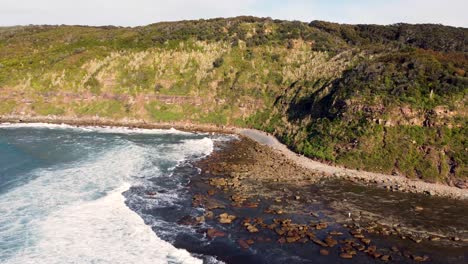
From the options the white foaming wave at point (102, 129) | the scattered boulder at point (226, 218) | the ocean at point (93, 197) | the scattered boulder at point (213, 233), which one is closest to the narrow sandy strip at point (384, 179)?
the ocean at point (93, 197)

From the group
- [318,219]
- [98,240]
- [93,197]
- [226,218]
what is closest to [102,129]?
[93,197]

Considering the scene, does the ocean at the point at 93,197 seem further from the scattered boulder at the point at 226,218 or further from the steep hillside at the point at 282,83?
the steep hillside at the point at 282,83

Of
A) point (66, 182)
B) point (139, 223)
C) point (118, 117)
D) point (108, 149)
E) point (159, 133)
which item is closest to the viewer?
point (139, 223)

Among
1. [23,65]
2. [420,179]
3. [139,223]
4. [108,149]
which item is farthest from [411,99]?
[23,65]

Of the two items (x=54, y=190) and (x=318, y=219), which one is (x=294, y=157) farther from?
(x=54, y=190)

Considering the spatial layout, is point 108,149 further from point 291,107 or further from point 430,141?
point 430,141

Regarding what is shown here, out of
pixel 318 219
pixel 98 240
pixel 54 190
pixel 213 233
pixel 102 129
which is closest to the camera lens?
pixel 98 240
